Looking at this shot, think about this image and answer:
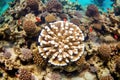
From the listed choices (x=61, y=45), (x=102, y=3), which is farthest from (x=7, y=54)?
(x=102, y=3)

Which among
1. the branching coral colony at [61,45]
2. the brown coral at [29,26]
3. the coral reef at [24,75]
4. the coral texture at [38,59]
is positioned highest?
the brown coral at [29,26]

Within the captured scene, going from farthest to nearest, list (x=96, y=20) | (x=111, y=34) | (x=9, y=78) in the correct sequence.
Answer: (x=96, y=20) < (x=111, y=34) < (x=9, y=78)

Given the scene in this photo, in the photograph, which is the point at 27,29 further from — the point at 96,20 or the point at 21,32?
the point at 96,20

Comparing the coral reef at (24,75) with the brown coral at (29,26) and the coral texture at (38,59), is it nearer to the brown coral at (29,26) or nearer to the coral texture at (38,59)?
the coral texture at (38,59)

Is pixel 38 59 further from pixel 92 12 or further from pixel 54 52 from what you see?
pixel 92 12

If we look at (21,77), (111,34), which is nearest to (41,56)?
(21,77)

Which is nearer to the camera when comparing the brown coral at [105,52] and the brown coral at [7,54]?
the brown coral at [7,54]

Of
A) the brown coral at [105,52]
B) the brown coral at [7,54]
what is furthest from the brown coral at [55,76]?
the brown coral at [105,52]

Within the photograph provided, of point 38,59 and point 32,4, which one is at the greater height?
point 32,4
